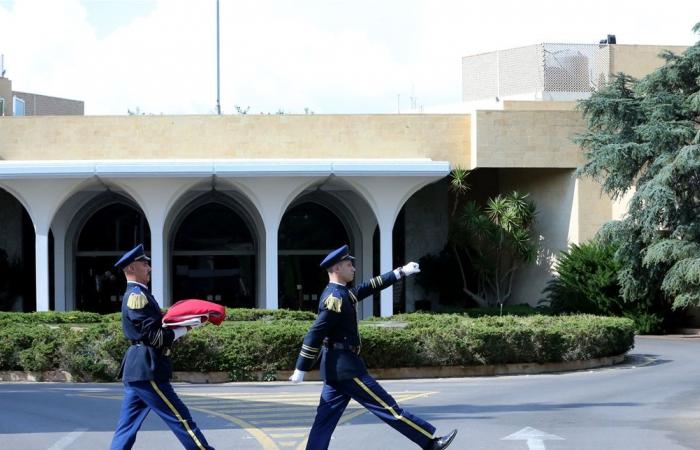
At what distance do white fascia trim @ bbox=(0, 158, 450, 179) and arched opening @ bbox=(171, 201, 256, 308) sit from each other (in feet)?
22.5

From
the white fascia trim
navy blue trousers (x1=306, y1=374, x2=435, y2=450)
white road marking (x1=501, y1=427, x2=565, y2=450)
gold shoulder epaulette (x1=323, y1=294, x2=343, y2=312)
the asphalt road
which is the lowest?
the asphalt road

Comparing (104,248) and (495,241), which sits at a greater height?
(495,241)

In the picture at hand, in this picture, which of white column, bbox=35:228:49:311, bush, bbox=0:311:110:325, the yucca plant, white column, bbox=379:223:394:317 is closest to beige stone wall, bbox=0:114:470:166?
the yucca plant

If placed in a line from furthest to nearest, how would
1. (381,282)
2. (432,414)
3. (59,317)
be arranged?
(59,317)
(432,414)
(381,282)

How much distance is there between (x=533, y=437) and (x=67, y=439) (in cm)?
506

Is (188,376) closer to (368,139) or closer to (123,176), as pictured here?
(123,176)

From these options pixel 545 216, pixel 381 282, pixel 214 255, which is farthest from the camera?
pixel 214 255

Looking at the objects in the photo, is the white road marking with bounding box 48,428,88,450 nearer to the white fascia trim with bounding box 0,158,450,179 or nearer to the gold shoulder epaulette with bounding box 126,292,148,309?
the gold shoulder epaulette with bounding box 126,292,148,309

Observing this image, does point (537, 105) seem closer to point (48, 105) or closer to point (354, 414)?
point (354, 414)

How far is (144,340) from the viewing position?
30.8 feet

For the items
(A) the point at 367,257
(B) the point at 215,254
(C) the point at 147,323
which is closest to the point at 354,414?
(C) the point at 147,323

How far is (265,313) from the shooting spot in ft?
97.6

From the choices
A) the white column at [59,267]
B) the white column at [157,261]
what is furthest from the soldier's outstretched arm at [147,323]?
the white column at [59,267]

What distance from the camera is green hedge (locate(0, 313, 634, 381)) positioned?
19.3 meters
